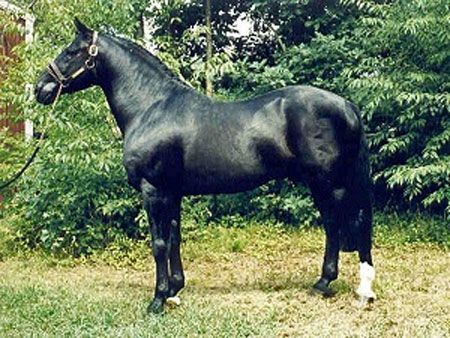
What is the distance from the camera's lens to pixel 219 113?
16.5 feet

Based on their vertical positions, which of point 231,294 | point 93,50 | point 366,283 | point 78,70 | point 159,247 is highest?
point 93,50

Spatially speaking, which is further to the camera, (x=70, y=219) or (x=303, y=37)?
(x=303, y=37)

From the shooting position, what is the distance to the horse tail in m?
4.98

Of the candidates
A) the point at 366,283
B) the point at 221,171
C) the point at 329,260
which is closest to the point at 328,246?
the point at 329,260

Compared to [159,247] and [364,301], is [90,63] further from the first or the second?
[364,301]

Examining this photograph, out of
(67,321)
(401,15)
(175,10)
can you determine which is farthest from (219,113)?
(175,10)

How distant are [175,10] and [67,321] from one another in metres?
5.94

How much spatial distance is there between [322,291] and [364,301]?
16.7 inches

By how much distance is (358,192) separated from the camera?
4.98 m

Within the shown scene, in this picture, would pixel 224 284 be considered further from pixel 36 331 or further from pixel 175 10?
pixel 175 10

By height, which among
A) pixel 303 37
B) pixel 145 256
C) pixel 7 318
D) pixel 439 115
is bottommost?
pixel 145 256

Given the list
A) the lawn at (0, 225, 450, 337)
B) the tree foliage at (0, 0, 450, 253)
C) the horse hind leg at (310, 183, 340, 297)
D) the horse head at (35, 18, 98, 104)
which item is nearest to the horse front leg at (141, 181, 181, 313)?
the lawn at (0, 225, 450, 337)

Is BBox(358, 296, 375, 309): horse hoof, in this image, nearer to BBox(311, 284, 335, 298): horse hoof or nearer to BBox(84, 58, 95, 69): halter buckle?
BBox(311, 284, 335, 298): horse hoof

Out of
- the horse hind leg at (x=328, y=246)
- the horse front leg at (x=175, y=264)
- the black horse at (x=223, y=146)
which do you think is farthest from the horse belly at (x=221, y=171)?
the horse hind leg at (x=328, y=246)
